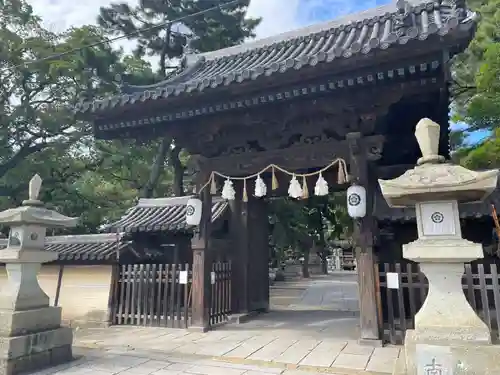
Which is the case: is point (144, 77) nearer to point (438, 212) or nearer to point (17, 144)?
point (17, 144)

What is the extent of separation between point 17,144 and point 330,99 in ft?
46.0

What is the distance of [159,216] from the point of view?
1077cm

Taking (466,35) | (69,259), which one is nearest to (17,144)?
(69,259)

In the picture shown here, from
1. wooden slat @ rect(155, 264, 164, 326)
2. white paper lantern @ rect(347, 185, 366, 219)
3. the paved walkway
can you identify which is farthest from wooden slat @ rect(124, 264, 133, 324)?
white paper lantern @ rect(347, 185, 366, 219)

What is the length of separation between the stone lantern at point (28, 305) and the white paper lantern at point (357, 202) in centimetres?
449

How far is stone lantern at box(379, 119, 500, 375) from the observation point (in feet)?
11.3

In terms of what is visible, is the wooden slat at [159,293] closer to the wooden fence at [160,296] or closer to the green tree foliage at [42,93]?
the wooden fence at [160,296]

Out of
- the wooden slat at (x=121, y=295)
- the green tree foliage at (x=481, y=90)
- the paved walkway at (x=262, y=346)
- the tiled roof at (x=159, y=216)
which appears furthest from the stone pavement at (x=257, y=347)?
the green tree foliage at (x=481, y=90)

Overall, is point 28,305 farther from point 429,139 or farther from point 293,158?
point 429,139

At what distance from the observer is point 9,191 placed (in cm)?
1488

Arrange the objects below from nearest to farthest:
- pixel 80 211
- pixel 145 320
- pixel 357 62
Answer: pixel 357 62
pixel 145 320
pixel 80 211

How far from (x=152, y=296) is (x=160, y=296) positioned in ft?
0.55

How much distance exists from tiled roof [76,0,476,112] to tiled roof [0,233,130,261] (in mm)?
3320

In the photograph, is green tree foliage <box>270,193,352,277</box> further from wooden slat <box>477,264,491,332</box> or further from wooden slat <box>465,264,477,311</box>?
wooden slat <box>477,264,491,332</box>
